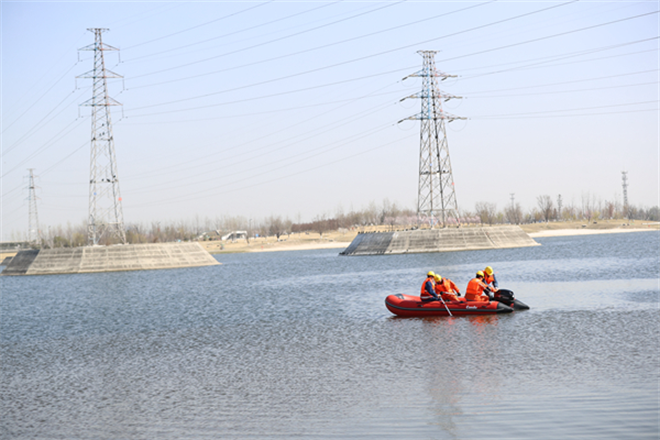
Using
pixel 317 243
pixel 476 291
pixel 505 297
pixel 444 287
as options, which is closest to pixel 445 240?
pixel 444 287

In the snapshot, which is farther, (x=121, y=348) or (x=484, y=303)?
(x=484, y=303)

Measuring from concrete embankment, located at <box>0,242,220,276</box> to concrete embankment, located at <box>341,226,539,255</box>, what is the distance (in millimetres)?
28793

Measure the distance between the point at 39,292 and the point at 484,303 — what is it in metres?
45.8

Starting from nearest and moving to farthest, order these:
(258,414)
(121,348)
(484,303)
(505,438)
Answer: (505,438), (258,414), (121,348), (484,303)

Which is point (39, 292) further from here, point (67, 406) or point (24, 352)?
point (67, 406)

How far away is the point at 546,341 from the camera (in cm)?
2155

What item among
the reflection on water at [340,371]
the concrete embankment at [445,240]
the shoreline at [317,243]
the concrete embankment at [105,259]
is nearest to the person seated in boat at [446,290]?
the reflection on water at [340,371]

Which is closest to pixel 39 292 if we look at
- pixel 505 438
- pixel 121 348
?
pixel 121 348

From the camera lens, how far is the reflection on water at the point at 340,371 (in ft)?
43.5

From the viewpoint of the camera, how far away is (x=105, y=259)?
265ft

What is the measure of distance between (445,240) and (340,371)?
235 ft

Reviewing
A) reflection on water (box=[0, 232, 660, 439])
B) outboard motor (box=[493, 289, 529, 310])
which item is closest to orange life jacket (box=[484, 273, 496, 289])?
outboard motor (box=[493, 289, 529, 310])

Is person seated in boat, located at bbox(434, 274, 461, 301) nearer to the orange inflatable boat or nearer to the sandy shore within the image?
the orange inflatable boat

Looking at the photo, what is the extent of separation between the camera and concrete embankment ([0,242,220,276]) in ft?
265
